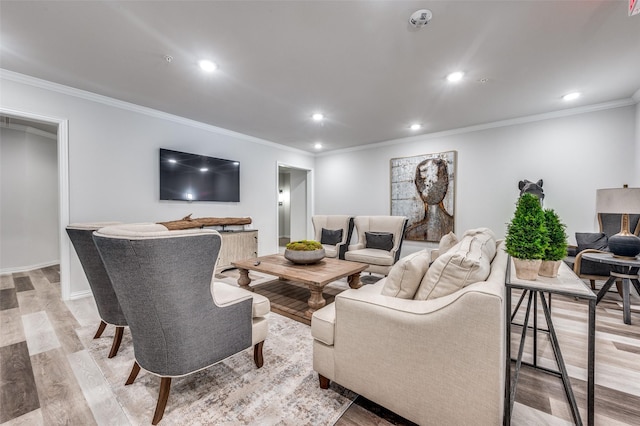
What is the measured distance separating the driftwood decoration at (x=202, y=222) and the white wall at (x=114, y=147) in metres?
0.21

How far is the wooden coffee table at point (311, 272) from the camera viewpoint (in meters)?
→ 2.47

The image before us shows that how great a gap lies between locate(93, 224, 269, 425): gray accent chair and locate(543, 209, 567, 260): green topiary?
5.78 ft

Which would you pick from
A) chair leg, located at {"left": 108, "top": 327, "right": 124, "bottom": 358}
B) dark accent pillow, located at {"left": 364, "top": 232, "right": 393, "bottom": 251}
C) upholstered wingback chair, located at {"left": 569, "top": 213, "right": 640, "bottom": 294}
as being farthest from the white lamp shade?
chair leg, located at {"left": 108, "top": 327, "right": 124, "bottom": 358}

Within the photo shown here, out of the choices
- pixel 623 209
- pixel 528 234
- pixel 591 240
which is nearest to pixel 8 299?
pixel 528 234

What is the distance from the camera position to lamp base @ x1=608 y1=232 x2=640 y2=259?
2152 mm

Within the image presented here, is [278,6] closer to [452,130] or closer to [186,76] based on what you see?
[186,76]

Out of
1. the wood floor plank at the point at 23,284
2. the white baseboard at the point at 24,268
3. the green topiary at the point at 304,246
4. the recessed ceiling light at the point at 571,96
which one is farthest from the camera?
the white baseboard at the point at 24,268

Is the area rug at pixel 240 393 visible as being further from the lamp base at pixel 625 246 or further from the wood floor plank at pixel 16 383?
the lamp base at pixel 625 246

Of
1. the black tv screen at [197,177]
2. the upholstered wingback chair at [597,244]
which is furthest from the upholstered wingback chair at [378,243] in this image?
the black tv screen at [197,177]

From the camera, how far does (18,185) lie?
14.6ft

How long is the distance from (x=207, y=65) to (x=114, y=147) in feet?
6.25

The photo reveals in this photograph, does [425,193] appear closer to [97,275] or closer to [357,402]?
[357,402]

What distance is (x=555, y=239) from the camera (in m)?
1.39

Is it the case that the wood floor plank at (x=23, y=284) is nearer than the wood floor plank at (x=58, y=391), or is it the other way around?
the wood floor plank at (x=58, y=391)
